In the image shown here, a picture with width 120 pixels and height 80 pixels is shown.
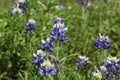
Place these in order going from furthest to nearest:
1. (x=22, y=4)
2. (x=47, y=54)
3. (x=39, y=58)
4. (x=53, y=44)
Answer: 1. (x=22, y=4)
2. (x=53, y=44)
3. (x=47, y=54)
4. (x=39, y=58)

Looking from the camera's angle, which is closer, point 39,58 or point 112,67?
point 112,67

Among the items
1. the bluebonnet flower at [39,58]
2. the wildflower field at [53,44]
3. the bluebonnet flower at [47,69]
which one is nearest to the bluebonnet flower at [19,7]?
the wildflower field at [53,44]

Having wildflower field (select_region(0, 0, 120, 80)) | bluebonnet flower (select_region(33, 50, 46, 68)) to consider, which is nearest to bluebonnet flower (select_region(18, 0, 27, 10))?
wildflower field (select_region(0, 0, 120, 80))

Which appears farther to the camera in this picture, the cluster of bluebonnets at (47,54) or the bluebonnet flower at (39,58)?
the bluebonnet flower at (39,58)

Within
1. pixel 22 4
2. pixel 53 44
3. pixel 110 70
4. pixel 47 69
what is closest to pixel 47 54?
pixel 53 44

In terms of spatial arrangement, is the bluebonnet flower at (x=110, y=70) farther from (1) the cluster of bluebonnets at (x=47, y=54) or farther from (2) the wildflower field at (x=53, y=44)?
(1) the cluster of bluebonnets at (x=47, y=54)

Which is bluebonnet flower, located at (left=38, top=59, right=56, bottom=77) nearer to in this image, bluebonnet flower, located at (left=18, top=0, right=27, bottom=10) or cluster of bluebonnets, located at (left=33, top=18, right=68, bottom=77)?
cluster of bluebonnets, located at (left=33, top=18, right=68, bottom=77)

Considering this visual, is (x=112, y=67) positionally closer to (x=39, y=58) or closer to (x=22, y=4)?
(x=39, y=58)

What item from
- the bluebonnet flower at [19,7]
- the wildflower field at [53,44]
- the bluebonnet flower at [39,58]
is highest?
the bluebonnet flower at [19,7]
